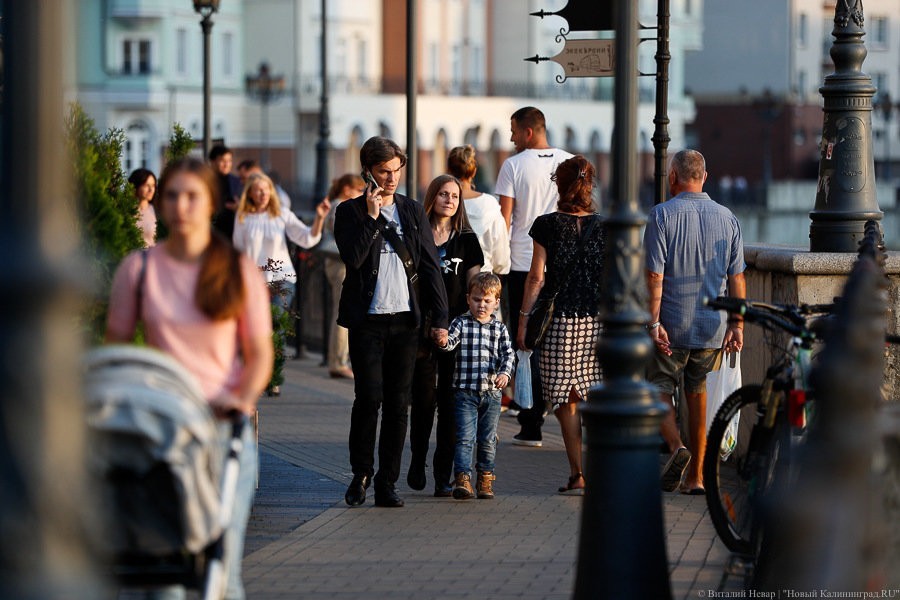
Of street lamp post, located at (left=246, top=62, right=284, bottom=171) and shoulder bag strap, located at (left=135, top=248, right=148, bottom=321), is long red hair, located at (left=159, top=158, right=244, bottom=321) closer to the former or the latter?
shoulder bag strap, located at (left=135, top=248, right=148, bottom=321)

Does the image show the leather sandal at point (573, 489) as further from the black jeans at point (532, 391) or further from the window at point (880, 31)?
the window at point (880, 31)

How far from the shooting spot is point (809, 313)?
767 centimetres

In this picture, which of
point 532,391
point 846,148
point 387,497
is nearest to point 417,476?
point 387,497

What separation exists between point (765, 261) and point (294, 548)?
3987 millimetres

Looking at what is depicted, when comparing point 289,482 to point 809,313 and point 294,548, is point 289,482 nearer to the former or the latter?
point 294,548

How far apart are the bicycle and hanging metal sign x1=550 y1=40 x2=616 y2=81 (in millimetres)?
5559

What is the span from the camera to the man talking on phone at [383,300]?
9.98 metres

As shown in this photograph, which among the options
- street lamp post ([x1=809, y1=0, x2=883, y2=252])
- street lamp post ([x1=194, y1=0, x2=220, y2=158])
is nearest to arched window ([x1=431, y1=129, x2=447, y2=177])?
street lamp post ([x1=194, y1=0, x2=220, y2=158])

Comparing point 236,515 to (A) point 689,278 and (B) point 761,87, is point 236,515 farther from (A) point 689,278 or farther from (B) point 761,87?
(B) point 761,87

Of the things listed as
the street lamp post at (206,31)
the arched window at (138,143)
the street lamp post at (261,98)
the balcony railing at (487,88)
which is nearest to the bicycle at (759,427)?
the street lamp post at (206,31)

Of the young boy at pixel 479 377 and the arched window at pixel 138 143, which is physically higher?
the arched window at pixel 138 143

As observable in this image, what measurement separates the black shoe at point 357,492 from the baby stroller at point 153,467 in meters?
4.50

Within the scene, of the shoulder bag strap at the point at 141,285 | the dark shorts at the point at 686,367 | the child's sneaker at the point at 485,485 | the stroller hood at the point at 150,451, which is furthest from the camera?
the dark shorts at the point at 686,367

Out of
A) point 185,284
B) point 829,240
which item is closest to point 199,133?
point 829,240
